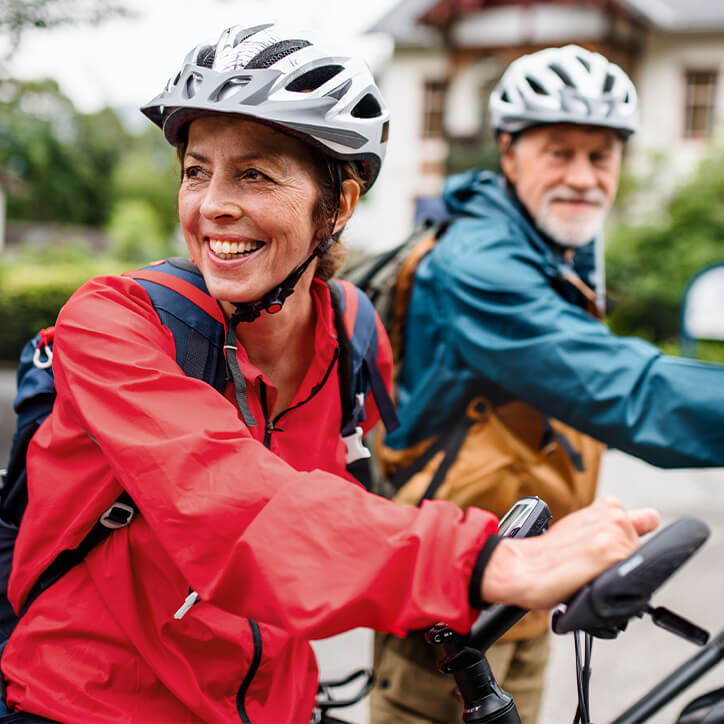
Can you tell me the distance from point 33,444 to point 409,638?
1659 mm

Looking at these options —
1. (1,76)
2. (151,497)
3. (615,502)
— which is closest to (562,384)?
(615,502)

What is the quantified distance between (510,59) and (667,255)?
9486 mm

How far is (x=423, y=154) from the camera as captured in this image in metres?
29.3

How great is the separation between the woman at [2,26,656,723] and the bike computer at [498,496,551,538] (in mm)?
203

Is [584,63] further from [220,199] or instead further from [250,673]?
[250,673]

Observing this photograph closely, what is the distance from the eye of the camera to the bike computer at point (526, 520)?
166 centimetres

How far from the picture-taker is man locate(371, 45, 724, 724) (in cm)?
259

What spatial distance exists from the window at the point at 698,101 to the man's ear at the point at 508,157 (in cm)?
2546

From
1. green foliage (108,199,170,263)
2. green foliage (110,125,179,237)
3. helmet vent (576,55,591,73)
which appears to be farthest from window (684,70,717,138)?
green foliage (110,125,179,237)

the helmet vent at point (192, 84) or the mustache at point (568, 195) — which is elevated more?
the helmet vent at point (192, 84)

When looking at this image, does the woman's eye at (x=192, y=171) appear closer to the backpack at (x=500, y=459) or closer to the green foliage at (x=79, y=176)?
Answer: the backpack at (x=500, y=459)

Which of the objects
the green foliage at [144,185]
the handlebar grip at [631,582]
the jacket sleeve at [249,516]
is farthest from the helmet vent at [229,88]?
the green foliage at [144,185]

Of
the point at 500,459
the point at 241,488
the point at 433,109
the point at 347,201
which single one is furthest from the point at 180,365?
the point at 433,109

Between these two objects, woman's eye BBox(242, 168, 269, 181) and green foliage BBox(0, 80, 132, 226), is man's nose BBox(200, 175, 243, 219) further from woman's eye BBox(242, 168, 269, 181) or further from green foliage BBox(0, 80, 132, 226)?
green foliage BBox(0, 80, 132, 226)
